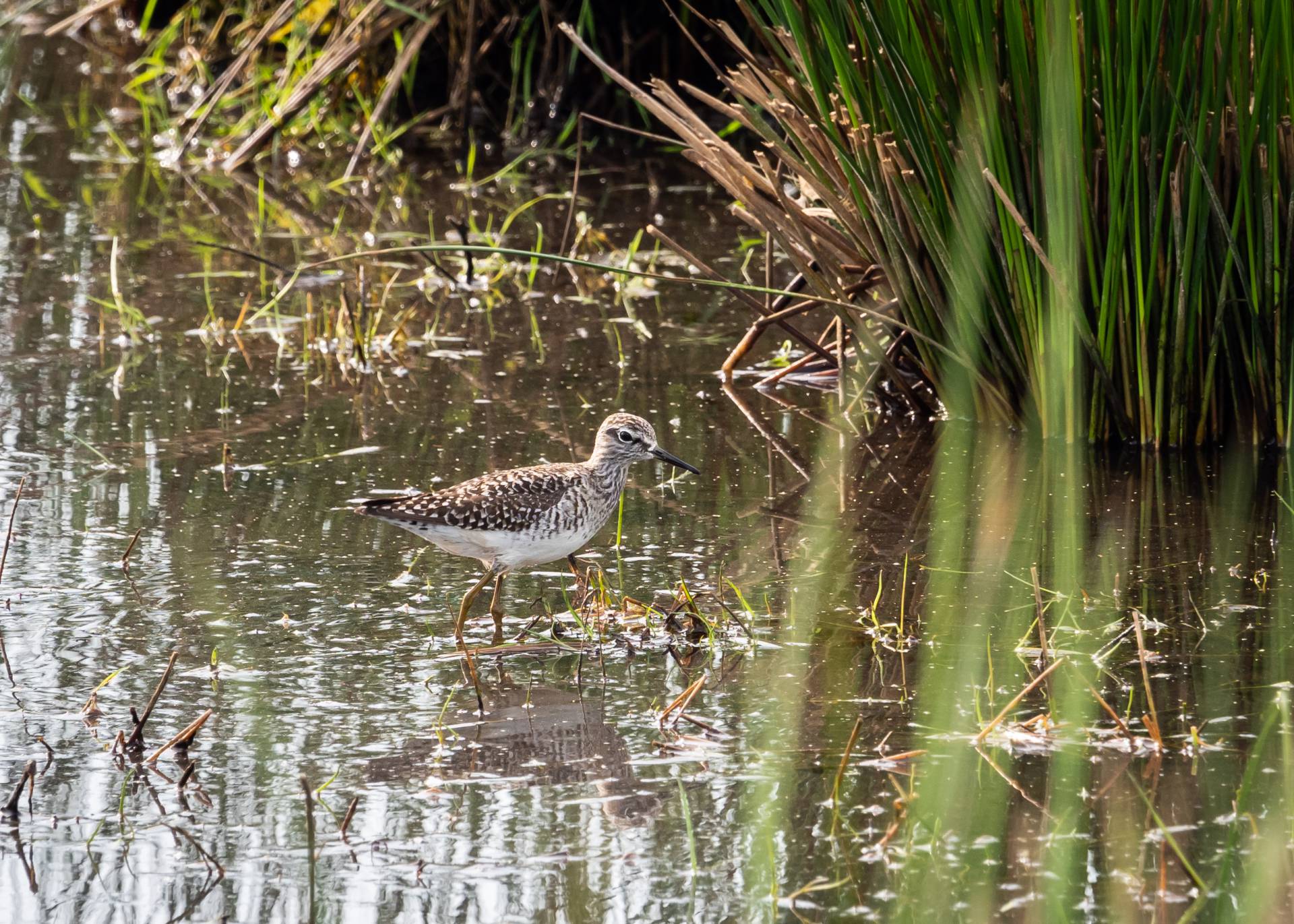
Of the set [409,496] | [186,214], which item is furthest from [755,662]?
[186,214]

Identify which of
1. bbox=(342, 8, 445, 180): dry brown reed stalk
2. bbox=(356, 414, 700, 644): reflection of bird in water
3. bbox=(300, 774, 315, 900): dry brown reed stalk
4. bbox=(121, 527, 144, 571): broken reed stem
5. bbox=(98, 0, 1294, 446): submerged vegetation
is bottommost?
bbox=(300, 774, 315, 900): dry brown reed stalk

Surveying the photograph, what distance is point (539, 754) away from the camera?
13.4 ft

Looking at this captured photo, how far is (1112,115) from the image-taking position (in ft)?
17.9

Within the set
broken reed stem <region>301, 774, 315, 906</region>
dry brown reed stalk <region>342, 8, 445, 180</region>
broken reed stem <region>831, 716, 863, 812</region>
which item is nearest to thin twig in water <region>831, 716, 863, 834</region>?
broken reed stem <region>831, 716, 863, 812</region>

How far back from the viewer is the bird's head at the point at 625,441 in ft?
17.8

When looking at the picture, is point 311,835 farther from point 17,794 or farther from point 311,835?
point 17,794

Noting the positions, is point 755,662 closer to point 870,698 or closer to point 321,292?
point 870,698

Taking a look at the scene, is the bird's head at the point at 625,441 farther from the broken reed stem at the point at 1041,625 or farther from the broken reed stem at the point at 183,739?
the broken reed stem at the point at 183,739

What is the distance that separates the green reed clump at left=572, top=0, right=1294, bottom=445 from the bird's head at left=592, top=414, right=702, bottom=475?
3.37 ft

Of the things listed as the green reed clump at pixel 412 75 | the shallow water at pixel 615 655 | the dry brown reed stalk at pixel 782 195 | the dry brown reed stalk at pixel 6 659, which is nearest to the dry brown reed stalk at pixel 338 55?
the green reed clump at pixel 412 75

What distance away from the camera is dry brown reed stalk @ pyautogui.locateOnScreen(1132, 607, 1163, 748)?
3986 mm

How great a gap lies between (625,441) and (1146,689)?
1.96 meters

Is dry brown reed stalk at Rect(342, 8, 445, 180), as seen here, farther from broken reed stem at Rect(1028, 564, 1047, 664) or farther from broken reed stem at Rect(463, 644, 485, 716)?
broken reed stem at Rect(1028, 564, 1047, 664)

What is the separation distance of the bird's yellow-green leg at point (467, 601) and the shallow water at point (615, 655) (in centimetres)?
8
